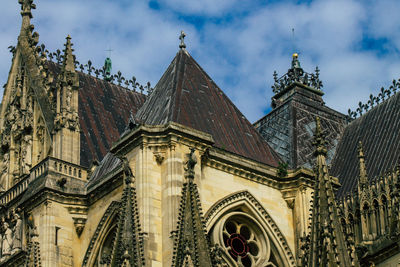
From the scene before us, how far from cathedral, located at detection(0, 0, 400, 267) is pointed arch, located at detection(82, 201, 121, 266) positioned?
0.05m

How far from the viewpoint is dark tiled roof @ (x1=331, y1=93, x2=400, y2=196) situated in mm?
32500

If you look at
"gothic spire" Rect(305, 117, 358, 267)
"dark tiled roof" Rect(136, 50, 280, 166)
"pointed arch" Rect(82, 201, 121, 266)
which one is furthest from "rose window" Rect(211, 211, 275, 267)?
"gothic spire" Rect(305, 117, 358, 267)

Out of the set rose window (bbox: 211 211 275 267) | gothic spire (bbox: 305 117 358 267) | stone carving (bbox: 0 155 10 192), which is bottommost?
gothic spire (bbox: 305 117 358 267)

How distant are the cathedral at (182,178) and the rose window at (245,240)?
0.04 meters

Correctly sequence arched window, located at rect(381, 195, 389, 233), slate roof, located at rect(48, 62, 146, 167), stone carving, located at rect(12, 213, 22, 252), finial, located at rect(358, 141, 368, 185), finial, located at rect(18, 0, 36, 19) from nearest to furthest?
arched window, located at rect(381, 195, 389, 233) → finial, located at rect(358, 141, 368, 185) → stone carving, located at rect(12, 213, 22, 252) → slate roof, located at rect(48, 62, 146, 167) → finial, located at rect(18, 0, 36, 19)

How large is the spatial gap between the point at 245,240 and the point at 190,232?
446cm

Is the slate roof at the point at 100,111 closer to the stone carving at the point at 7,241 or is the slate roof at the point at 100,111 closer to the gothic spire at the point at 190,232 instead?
the stone carving at the point at 7,241

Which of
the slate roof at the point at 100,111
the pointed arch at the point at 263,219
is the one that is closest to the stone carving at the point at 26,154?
the slate roof at the point at 100,111

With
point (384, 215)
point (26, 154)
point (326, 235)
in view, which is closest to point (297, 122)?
point (384, 215)

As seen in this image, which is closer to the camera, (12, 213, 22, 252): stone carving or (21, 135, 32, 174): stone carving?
(12, 213, 22, 252): stone carving

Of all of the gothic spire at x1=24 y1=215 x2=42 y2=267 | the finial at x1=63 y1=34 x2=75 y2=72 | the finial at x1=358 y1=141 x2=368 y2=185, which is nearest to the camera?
the gothic spire at x1=24 y1=215 x2=42 y2=267

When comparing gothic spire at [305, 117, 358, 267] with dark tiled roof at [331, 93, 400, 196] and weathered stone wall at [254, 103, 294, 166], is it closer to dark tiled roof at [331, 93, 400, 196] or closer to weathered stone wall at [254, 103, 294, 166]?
dark tiled roof at [331, 93, 400, 196]

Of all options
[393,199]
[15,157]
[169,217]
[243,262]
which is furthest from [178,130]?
[15,157]

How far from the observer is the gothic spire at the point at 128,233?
24.2 m
